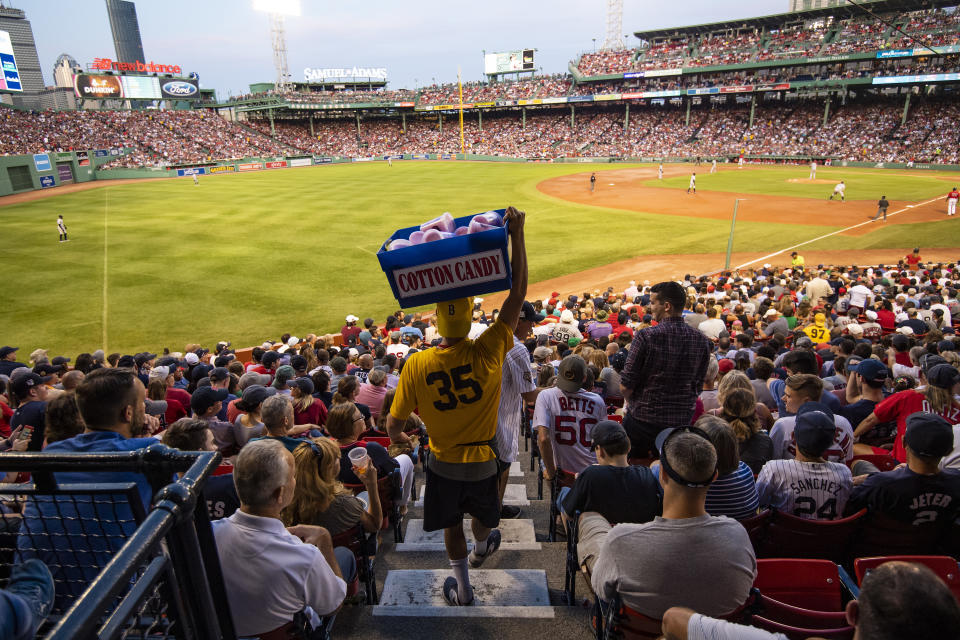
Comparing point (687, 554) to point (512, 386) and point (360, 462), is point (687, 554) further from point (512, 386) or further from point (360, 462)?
point (512, 386)

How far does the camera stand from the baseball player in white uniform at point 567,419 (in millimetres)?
4941

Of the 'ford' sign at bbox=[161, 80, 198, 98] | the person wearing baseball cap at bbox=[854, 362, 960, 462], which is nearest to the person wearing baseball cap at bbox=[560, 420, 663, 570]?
the person wearing baseball cap at bbox=[854, 362, 960, 462]

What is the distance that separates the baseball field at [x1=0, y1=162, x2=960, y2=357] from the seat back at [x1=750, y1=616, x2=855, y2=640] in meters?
14.8

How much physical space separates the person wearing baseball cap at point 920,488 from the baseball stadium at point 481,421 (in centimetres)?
2

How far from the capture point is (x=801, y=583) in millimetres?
3184

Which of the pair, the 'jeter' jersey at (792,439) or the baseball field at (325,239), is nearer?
the 'jeter' jersey at (792,439)

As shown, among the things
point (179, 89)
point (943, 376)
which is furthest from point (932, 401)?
point (179, 89)

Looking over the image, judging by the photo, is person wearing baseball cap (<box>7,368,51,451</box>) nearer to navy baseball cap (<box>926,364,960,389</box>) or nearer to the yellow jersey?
navy baseball cap (<box>926,364,960,389</box>)

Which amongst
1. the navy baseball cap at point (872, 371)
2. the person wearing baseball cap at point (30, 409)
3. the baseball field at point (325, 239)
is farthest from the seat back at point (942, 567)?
the baseball field at point (325, 239)

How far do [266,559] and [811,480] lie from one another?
3.77m

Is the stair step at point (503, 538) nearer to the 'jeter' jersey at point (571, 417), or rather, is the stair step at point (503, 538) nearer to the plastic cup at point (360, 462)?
the 'jeter' jersey at point (571, 417)

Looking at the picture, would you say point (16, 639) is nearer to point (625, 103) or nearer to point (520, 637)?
point (520, 637)

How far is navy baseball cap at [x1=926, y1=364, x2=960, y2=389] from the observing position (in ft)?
17.0

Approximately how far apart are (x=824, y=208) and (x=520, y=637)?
3522cm
